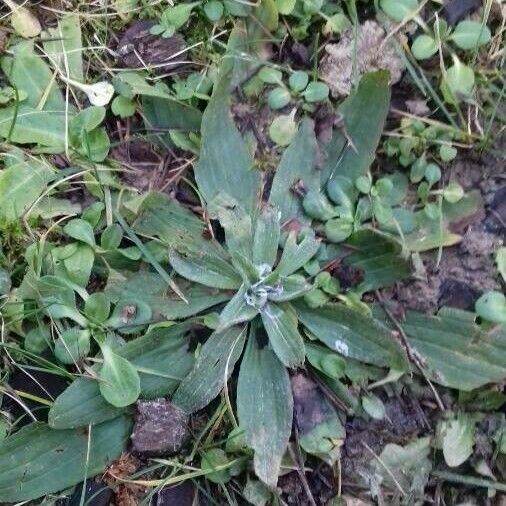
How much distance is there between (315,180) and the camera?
1.97 meters

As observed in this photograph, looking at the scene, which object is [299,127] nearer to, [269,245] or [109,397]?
[269,245]

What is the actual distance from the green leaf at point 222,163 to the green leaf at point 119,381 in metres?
0.49

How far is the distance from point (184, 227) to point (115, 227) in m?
0.18

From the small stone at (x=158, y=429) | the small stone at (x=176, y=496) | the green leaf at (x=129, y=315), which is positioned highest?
the green leaf at (x=129, y=315)

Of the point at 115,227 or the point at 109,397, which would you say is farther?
the point at 115,227

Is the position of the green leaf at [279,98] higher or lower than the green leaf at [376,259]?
higher

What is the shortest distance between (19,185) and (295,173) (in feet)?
2.44

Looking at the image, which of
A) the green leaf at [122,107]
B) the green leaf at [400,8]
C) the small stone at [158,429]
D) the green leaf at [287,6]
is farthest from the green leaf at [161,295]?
Result: the green leaf at [400,8]

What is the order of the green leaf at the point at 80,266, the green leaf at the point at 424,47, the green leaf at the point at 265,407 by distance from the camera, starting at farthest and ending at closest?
the green leaf at the point at 424,47, the green leaf at the point at 80,266, the green leaf at the point at 265,407

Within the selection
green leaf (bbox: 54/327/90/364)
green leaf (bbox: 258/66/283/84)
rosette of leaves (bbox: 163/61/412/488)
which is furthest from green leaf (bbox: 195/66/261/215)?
green leaf (bbox: 54/327/90/364)

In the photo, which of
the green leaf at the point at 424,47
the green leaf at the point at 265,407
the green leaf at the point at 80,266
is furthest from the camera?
the green leaf at the point at 424,47

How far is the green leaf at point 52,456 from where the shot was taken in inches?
71.7

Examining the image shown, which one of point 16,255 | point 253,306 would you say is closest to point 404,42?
point 253,306

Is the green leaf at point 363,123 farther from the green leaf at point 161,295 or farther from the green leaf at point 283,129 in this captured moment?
the green leaf at point 161,295
